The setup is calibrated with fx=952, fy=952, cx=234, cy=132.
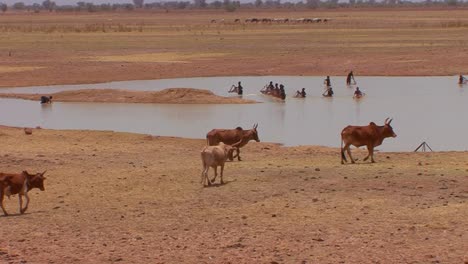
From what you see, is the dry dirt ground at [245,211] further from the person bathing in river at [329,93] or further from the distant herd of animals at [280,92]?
the person bathing in river at [329,93]

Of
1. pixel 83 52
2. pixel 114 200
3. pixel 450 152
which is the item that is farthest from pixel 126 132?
pixel 83 52

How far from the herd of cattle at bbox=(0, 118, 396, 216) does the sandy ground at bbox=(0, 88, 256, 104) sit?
14.3 meters

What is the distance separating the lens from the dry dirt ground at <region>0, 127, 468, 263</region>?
34.5 feet

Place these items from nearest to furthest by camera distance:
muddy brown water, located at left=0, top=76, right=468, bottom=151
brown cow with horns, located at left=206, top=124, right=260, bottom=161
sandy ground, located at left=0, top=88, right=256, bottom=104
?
brown cow with horns, located at left=206, top=124, right=260, bottom=161
muddy brown water, located at left=0, top=76, right=468, bottom=151
sandy ground, located at left=0, top=88, right=256, bottom=104

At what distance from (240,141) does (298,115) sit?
10.6 metres

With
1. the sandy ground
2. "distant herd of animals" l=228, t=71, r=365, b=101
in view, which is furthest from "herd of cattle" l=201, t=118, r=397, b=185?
"distant herd of animals" l=228, t=71, r=365, b=101

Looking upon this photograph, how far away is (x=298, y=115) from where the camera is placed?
28688 mm

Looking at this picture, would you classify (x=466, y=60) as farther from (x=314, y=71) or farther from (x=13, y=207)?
(x=13, y=207)

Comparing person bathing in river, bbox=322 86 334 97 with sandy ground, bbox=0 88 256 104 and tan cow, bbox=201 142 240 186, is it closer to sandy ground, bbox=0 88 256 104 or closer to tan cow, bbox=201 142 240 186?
sandy ground, bbox=0 88 256 104

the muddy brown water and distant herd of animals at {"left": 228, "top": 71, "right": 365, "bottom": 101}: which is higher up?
distant herd of animals at {"left": 228, "top": 71, "right": 365, "bottom": 101}

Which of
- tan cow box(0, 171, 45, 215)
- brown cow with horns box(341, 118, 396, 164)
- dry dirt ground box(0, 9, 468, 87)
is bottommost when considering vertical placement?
tan cow box(0, 171, 45, 215)

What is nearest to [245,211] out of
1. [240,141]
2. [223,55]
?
[240,141]

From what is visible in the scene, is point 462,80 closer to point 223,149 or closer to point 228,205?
point 223,149

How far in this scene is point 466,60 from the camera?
47.1 m
